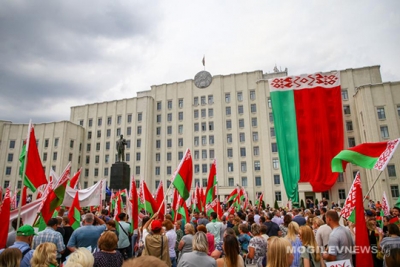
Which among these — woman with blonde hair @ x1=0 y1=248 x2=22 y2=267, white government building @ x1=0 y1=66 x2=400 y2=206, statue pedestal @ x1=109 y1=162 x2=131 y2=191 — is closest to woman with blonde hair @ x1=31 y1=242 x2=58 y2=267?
woman with blonde hair @ x1=0 y1=248 x2=22 y2=267

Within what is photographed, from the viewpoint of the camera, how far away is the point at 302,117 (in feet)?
84.3

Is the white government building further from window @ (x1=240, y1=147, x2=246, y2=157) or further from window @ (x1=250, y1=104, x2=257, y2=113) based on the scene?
window @ (x1=250, y1=104, x2=257, y2=113)

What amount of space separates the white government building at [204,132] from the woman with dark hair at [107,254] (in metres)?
39.0

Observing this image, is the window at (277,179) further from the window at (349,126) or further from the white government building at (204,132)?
the window at (349,126)

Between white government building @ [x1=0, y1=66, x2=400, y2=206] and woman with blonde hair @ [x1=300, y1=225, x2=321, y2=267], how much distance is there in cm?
3699

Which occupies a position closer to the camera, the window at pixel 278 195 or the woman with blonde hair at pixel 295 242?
the woman with blonde hair at pixel 295 242

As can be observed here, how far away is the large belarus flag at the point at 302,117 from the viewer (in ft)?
81.7

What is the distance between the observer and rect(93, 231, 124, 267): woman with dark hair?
13.3 feet

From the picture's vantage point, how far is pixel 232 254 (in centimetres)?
407

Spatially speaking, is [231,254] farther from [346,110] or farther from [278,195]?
[346,110]

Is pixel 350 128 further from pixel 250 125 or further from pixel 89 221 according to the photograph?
pixel 89 221

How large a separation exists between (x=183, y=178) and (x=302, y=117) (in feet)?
63.9

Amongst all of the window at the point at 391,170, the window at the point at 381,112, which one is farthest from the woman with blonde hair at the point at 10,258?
the window at the point at 381,112

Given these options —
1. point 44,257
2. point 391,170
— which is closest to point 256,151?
point 391,170
